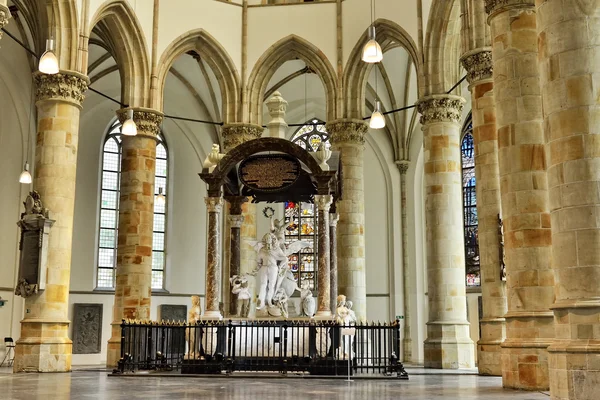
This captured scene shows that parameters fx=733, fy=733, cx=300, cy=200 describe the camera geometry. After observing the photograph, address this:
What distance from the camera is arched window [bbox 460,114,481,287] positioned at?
98.9 ft

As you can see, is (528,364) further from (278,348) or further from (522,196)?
(278,348)

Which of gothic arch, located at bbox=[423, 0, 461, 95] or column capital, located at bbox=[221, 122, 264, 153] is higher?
gothic arch, located at bbox=[423, 0, 461, 95]

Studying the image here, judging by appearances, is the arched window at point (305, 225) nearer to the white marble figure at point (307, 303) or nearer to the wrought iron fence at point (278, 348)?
the white marble figure at point (307, 303)

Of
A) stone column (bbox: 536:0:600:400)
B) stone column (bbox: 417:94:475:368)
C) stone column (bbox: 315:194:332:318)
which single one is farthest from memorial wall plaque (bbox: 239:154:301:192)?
stone column (bbox: 536:0:600:400)

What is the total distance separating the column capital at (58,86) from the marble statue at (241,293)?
641 centimetres

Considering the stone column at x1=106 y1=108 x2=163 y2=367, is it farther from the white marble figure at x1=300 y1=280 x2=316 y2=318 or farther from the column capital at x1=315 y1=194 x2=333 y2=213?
the column capital at x1=315 y1=194 x2=333 y2=213

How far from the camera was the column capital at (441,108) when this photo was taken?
2191 cm

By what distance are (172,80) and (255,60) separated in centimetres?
664

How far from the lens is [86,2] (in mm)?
20438

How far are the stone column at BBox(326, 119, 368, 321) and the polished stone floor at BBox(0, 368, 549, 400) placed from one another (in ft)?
24.4

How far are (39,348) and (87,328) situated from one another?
1077cm

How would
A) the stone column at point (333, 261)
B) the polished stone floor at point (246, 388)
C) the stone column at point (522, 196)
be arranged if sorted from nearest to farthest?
the polished stone floor at point (246, 388)
the stone column at point (522, 196)
the stone column at point (333, 261)

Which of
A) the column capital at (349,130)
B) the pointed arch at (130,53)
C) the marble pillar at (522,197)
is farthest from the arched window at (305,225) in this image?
the marble pillar at (522,197)

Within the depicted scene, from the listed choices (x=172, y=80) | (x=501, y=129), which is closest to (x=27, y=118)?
(x=172, y=80)
